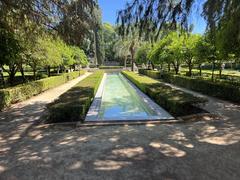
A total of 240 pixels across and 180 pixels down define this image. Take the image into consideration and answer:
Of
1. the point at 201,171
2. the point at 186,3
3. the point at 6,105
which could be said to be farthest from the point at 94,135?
the point at 6,105

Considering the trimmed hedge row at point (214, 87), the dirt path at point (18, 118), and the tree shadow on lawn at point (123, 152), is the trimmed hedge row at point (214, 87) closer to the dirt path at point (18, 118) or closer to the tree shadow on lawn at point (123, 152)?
the tree shadow on lawn at point (123, 152)

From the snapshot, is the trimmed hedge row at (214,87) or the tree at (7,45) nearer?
the tree at (7,45)

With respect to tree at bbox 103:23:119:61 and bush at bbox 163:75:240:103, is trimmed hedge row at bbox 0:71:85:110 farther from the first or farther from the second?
tree at bbox 103:23:119:61

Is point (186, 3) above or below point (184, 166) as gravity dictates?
above

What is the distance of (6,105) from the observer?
1192 centimetres

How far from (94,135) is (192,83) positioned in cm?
1177

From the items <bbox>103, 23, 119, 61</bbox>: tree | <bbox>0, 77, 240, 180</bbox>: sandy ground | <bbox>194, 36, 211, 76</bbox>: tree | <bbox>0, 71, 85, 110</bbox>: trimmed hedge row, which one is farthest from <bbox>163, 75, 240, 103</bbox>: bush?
<bbox>103, 23, 119, 61</bbox>: tree

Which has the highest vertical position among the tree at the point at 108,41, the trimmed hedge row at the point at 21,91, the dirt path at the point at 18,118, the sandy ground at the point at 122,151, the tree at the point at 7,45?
the tree at the point at 108,41

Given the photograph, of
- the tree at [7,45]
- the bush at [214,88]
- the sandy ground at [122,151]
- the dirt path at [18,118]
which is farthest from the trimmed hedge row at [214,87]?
the tree at [7,45]

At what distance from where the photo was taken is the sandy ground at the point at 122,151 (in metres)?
4.67

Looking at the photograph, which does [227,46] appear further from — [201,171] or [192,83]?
[201,171]

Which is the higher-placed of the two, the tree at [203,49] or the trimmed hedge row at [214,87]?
the tree at [203,49]

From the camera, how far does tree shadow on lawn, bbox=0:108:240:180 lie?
15.4 ft

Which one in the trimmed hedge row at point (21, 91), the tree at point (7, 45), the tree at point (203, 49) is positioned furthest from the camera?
the tree at point (203, 49)
